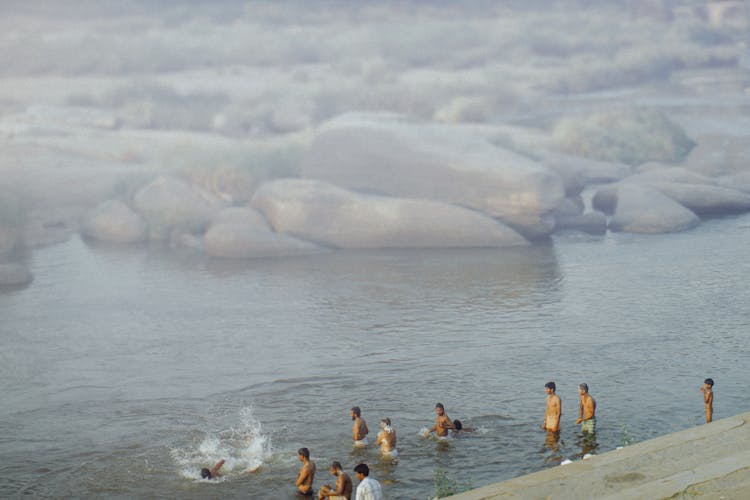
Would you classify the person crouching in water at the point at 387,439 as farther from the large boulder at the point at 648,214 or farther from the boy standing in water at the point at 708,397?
the large boulder at the point at 648,214

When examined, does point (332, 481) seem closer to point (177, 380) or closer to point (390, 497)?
point (390, 497)

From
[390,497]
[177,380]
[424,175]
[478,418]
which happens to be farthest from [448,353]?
[424,175]

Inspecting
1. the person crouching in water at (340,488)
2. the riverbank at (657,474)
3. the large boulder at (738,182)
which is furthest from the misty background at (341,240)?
the riverbank at (657,474)

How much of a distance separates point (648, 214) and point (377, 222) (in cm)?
726

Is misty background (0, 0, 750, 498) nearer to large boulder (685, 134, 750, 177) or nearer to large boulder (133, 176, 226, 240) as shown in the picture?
large boulder (133, 176, 226, 240)

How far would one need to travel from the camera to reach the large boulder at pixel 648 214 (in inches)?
1104

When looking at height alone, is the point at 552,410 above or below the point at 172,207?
below

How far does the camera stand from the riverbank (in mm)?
10375

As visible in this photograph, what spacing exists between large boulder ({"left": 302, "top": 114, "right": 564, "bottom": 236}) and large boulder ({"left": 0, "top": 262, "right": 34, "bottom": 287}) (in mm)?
9532

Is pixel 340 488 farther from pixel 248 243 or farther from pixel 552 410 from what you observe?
pixel 248 243

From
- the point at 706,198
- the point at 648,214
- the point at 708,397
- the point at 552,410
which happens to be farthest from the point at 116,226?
the point at 708,397

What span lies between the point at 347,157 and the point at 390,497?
1959cm

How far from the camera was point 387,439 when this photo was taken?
1395 cm

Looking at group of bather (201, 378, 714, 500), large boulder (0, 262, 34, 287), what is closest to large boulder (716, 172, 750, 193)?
group of bather (201, 378, 714, 500)
